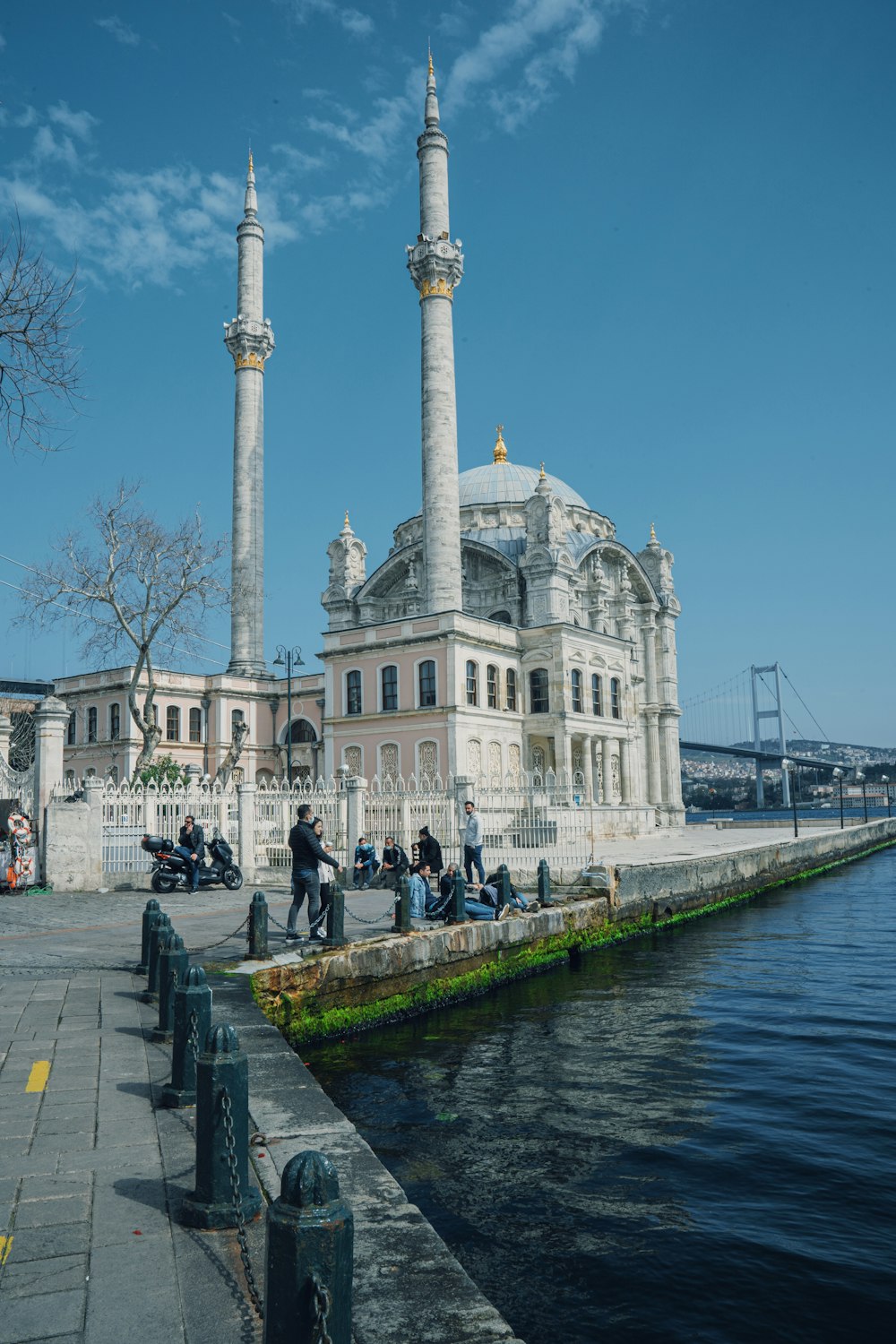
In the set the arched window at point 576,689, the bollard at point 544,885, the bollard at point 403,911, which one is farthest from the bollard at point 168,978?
the arched window at point 576,689

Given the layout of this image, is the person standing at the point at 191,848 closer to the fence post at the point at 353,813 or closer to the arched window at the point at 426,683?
the fence post at the point at 353,813

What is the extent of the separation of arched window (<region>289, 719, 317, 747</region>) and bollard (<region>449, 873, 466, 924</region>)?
32.2 m

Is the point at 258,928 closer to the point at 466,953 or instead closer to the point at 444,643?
the point at 466,953

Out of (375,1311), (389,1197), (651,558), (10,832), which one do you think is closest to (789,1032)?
(389,1197)

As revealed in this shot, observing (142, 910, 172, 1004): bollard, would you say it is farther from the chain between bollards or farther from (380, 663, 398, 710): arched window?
(380, 663, 398, 710): arched window

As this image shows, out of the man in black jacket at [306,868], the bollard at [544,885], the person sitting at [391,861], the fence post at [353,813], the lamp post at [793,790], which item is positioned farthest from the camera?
the lamp post at [793,790]

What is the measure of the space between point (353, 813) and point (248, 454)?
85.1 ft

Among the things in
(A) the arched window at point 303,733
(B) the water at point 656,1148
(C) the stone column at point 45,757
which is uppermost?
(A) the arched window at point 303,733

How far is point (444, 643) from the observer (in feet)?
104

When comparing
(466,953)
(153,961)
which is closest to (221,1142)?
(153,961)

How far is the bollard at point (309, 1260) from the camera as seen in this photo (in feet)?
8.07

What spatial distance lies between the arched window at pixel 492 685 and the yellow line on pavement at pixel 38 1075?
27.6m

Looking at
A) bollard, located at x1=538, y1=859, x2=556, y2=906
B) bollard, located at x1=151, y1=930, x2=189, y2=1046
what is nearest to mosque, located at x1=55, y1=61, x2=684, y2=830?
bollard, located at x1=538, y1=859, x2=556, y2=906

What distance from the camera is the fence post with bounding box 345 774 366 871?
736 inches
